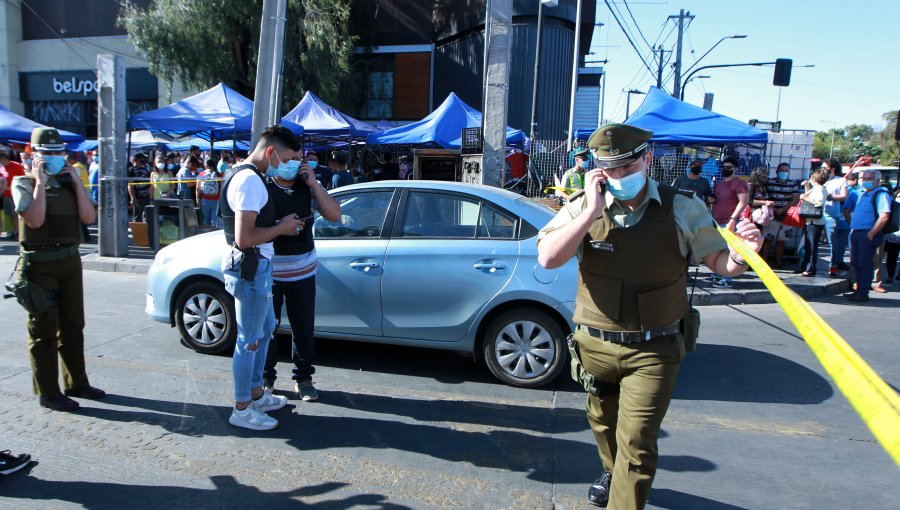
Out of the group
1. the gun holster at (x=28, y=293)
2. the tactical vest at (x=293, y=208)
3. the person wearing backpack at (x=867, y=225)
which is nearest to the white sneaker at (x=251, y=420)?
the tactical vest at (x=293, y=208)

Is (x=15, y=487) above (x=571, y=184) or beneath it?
beneath

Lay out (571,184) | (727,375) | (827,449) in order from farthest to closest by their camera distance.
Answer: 1. (571,184)
2. (727,375)
3. (827,449)

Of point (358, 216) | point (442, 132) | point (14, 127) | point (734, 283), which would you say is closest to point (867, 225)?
point (734, 283)

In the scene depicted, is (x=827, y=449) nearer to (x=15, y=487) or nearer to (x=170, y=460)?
(x=170, y=460)

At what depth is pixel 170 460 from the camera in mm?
3541

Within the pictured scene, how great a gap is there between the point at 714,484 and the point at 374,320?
2.78m

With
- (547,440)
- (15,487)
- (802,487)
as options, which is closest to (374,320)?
(547,440)

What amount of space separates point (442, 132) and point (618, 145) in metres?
11.1

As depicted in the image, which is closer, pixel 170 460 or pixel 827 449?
pixel 170 460

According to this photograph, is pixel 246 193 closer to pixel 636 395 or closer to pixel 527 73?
pixel 636 395

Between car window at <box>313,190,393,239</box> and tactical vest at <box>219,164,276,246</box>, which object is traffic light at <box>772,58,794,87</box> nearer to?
car window at <box>313,190,393,239</box>

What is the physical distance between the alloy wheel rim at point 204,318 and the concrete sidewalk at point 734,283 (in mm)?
4870

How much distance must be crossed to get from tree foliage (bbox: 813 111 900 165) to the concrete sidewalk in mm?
55251


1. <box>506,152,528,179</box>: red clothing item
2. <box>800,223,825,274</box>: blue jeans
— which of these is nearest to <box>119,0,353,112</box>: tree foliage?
<box>506,152,528,179</box>: red clothing item
